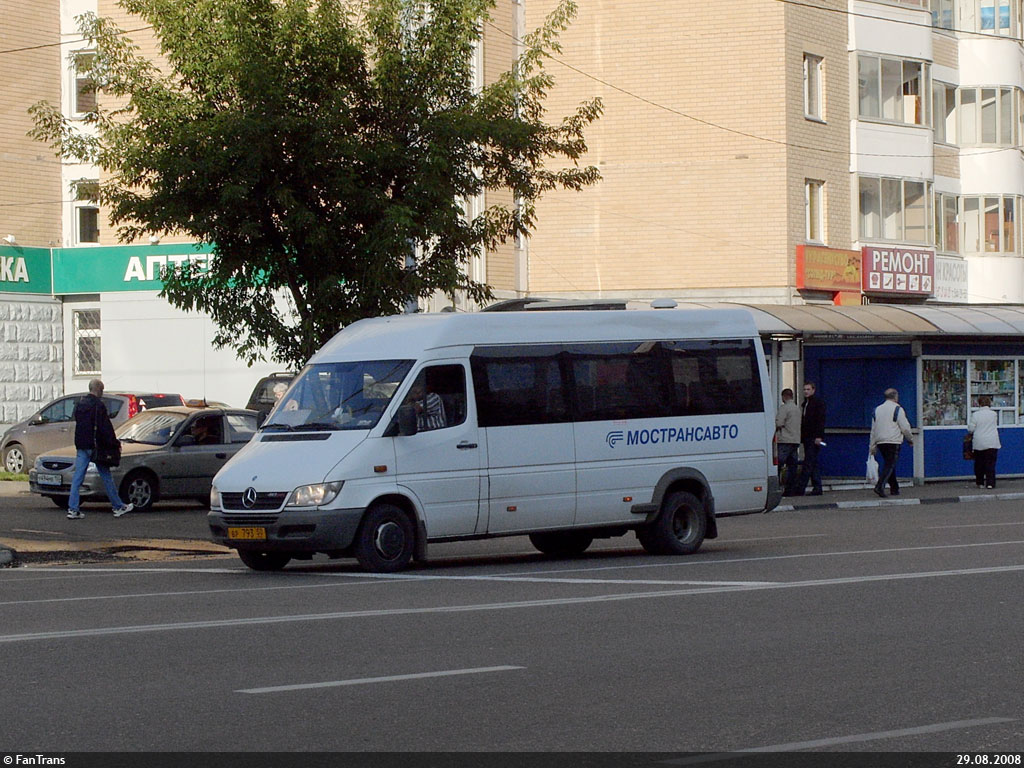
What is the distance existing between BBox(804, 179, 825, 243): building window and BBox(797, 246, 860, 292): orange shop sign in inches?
22.8

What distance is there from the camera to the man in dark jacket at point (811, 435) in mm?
28019

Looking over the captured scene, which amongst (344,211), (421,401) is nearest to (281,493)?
(421,401)

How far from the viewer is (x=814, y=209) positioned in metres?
42.8

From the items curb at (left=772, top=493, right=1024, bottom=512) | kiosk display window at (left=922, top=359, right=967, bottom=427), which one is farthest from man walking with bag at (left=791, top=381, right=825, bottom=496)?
kiosk display window at (left=922, top=359, right=967, bottom=427)

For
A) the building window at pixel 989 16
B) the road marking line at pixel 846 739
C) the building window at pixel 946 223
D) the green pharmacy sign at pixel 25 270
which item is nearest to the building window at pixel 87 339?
the green pharmacy sign at pixel 25 270

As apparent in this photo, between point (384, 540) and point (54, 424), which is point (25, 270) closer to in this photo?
point (54, 424)

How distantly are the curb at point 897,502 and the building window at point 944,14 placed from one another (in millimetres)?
21350

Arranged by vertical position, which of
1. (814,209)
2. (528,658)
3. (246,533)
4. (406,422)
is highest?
(814,209)

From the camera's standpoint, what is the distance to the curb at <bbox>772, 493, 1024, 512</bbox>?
86.7ft

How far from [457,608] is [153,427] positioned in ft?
45.4

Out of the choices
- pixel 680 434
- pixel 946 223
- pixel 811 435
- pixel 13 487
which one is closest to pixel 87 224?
Result: pixel 13 487

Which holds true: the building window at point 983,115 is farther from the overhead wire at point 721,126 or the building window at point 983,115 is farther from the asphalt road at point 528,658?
the asphalt road at point 528,658

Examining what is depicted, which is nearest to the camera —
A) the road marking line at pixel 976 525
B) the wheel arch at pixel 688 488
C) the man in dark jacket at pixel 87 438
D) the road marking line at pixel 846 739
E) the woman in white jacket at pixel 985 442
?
the road marking line at pixel 846 739

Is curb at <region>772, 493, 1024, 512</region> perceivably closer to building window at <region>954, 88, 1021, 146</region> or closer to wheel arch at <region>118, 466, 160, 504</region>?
wheel arch at <region>118, 466, 160, 504</region>
